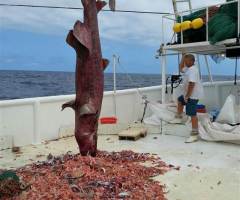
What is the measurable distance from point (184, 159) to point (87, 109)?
1.90m

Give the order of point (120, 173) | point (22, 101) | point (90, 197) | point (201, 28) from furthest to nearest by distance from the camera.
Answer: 1. point (201, 28)
2. point (22, 101)
3. point (120, 173)
4. point (90, 197)

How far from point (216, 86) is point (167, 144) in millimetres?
4650

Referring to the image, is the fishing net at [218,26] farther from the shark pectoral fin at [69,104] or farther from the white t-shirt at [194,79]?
the shark pectoral fin at [69,104]

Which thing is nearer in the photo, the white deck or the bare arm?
the white deck

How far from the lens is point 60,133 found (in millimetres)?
7477

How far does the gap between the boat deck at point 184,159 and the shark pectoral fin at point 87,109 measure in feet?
4.02

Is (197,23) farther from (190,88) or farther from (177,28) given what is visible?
(190,88)

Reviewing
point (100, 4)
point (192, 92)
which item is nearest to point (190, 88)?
point (192, 92)

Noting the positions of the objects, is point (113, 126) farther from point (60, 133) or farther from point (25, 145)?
point (25, 145)

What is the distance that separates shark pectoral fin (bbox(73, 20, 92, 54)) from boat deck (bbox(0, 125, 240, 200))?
1929mm

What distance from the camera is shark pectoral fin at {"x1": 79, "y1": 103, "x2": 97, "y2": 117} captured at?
4.86 m

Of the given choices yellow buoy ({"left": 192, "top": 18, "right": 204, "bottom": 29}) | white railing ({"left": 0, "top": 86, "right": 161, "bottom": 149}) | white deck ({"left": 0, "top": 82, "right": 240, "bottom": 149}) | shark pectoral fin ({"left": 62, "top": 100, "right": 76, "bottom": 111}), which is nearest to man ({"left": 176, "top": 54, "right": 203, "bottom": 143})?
yellow buoy ({"left": 192, "top": 18, "right": 204, "bottom": 29})

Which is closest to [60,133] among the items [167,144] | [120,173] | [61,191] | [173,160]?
[167,144]

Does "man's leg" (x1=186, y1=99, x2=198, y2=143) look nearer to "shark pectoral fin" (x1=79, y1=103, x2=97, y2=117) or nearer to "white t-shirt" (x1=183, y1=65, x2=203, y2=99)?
"white t-shirt" (x1=183, y1=65, x2=203, y2=99)
